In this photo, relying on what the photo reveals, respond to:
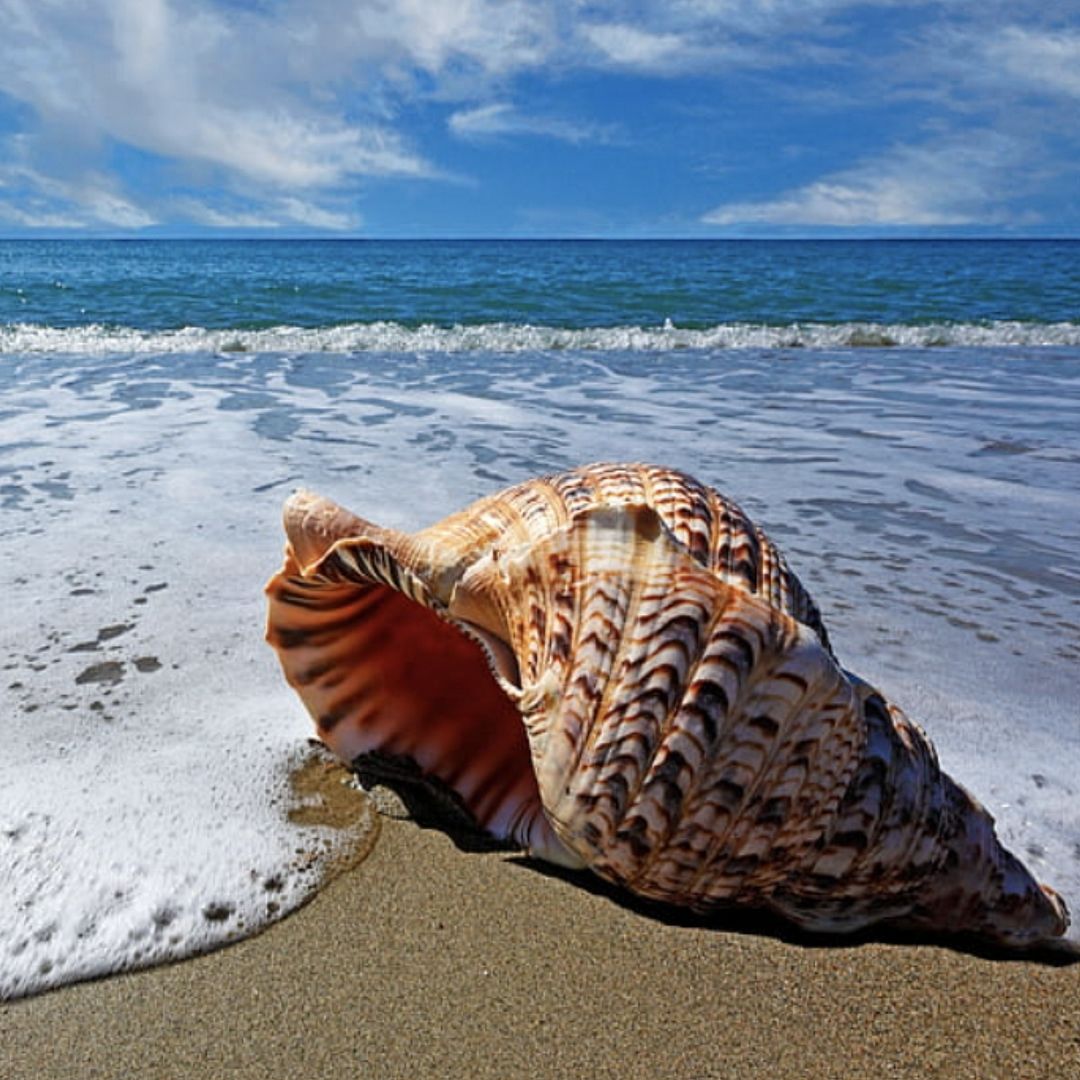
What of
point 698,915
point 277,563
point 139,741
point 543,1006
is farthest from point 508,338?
point 543,1006

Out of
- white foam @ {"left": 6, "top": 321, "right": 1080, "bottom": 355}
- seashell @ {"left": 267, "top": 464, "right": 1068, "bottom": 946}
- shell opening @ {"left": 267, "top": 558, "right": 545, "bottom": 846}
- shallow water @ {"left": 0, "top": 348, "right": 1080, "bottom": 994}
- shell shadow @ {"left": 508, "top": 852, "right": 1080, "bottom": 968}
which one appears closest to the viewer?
seashell @ {"left": 267, "top": 464, "right": 1068, "bottom": 946}

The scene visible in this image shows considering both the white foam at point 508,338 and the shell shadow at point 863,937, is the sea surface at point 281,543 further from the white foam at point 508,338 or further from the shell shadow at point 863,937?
the white foam at point 508,338

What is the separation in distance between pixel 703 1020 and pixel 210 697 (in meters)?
1.56

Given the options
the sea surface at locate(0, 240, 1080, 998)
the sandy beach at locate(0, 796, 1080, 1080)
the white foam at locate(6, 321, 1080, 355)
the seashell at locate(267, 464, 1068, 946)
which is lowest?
the white foam at locate(6, 321, 1080, 355)

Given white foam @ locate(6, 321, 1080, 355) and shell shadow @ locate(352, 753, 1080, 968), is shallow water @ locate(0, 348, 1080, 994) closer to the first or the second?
shell shadow @ locate(352, 753, 1080, 968)

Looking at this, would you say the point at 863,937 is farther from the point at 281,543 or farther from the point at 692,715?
the point at 281,543

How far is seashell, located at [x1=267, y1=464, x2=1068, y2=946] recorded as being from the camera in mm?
1406

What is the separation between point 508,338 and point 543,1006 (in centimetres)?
1167

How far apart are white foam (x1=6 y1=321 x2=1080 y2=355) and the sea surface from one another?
16.0 inches

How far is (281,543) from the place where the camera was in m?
3.78

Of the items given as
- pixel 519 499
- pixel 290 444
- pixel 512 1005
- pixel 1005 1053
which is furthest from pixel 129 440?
pixel 1005 1053

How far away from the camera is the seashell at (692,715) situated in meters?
1.41

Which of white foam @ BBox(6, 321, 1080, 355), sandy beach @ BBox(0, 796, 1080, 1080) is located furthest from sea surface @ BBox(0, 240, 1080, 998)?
white foam @ BBox(6, 321, 1080, 355)

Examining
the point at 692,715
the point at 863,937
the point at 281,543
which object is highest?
the point at 692,715
